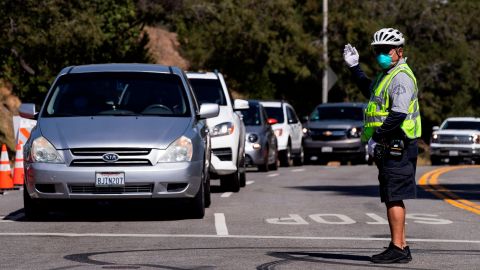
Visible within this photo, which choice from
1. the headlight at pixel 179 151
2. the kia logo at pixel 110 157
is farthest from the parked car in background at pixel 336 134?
the kia logo at pixel 110 157

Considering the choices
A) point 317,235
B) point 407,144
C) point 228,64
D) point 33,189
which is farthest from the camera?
point 228,64

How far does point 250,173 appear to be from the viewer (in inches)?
1172

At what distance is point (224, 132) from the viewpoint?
20578 mm

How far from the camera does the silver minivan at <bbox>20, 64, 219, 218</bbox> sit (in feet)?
47.4

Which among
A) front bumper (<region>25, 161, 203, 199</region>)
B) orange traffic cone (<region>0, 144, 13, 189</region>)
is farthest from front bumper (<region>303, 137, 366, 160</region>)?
front bumper (<region>25, 161, 203, 199</region>)

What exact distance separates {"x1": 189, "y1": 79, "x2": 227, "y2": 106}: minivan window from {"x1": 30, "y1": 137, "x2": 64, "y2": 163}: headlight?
6846 mm

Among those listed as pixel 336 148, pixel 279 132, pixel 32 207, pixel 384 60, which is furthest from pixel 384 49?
pixel 336 148

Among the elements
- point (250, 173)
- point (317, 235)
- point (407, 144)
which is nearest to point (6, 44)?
point (250, 173)

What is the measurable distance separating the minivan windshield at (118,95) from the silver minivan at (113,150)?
0.01 meters

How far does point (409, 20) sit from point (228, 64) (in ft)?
44.6

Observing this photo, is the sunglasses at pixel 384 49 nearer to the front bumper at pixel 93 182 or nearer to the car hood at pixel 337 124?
the front bumper at pixel 93 182

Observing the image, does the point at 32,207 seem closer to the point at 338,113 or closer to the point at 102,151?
the point at 102,151

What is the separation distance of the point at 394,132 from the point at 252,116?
1966cm

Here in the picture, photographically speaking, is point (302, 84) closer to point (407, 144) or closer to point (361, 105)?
point (361, 105)
